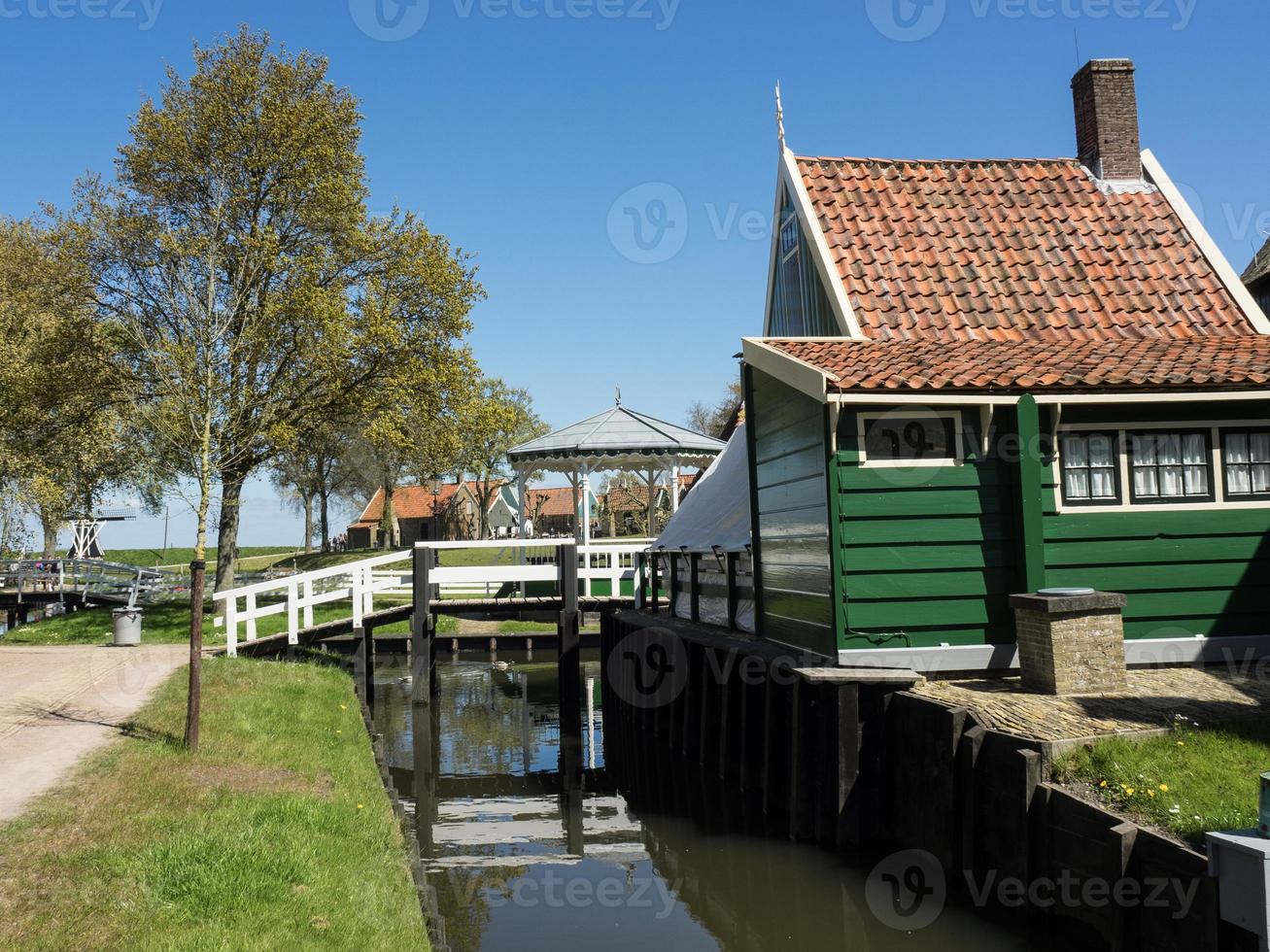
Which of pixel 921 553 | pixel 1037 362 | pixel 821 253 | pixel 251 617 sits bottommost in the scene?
pixel 251 617

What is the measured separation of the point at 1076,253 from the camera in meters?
14.2

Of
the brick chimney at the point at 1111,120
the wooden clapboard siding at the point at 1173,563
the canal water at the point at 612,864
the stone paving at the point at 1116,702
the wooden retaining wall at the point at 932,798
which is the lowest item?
the canal water at the point at 612,864

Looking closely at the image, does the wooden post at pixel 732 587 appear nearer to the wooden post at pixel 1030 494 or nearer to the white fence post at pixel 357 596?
the wooden post at pixel 1030 494

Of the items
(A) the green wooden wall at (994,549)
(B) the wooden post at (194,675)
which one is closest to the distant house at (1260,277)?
(A) the green wooden wall at (994,549)

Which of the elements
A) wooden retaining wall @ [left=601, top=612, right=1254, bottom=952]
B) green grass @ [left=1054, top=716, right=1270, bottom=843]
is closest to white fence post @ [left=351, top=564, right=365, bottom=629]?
wooden retaining wall @ [left=601, top=612, right=1254, bottom=952]

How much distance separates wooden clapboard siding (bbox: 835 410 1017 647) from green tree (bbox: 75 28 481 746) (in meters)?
15.0

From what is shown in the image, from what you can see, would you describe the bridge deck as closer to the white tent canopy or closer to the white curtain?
the white tent canopy

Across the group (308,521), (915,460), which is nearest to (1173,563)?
(915,460)

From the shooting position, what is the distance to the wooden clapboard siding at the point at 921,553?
36.3 ft

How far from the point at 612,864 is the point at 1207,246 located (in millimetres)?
10892

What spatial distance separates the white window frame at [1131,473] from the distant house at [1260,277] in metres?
18.6

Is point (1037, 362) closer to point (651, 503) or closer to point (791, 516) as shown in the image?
point (791, 516)

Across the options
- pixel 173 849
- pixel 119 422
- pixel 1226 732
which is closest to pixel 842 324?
pixel 1226 732

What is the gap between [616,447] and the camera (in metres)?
26.9
